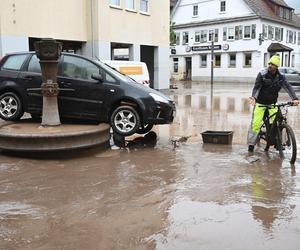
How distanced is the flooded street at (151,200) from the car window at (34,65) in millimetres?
2249

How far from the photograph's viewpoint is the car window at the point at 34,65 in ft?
32.4

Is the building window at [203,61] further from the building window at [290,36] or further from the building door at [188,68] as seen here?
the building window at [290,36]

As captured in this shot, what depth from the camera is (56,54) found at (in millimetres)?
8977

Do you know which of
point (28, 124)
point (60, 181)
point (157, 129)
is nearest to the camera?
point (60, 181)

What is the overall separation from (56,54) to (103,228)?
16.2ft

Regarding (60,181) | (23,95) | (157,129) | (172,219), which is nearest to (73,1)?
(157,129)

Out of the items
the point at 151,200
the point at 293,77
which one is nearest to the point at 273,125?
the point at 151,200

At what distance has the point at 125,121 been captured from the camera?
946 cm

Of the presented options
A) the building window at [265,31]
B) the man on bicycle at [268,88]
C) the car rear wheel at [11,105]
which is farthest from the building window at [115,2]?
the building window at [265,31]

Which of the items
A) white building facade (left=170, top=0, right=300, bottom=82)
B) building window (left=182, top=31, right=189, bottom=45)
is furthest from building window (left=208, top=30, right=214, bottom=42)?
building window (left=182, top=31, right=189, bottom=45)

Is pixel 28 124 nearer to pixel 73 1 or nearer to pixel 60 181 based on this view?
pixel 60 181

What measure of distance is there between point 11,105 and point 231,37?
44.6 m

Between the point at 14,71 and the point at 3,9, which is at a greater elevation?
the point at 3,9

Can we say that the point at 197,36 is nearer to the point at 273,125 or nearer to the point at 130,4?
the point at 130,4
